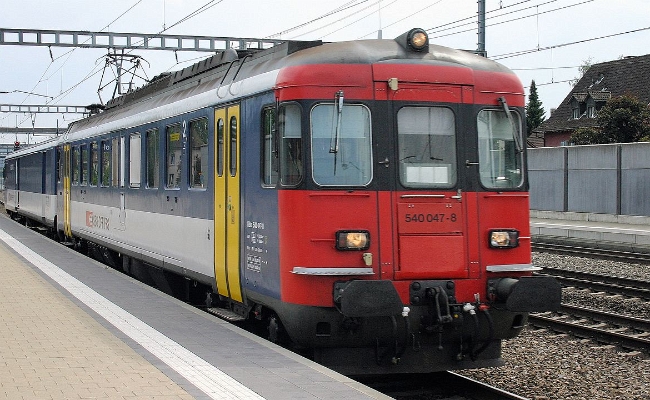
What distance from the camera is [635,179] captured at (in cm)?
2961

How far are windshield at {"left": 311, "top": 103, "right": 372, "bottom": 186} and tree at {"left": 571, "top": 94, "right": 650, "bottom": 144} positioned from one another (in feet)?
131

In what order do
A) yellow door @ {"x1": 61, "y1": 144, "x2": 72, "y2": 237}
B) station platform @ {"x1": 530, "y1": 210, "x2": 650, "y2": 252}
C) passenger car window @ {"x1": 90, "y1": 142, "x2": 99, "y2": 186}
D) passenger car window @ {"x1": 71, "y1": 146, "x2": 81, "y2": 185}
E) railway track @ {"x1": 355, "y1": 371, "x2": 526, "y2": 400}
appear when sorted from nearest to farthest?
1. railway track @ {"x1": 355, "y1": 371, "x2": 526, "y2": 400}
2. passenger car window @ {"x1": 90, "y1": 142, "x2": 99, "y2": 186}
3. passenger car window @ {"x1": 71, "y1": 146, "x2": 81, "y2": 185}
4. yellow door @ {"x1": 61, "y1": 144, "x2": 72, "y2": 237}
5. station platform @ {"x1": 530, "y1": 210, "x2": 650, "y2": 252}

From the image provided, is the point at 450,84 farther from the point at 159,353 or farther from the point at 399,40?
the point at 159,353

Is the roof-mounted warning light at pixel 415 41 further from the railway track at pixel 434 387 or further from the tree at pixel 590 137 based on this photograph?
the tree at pixel 590 137

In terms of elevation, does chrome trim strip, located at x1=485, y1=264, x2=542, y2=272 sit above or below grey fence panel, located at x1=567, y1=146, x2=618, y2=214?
below

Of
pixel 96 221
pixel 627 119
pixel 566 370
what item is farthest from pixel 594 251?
pixel 627 119

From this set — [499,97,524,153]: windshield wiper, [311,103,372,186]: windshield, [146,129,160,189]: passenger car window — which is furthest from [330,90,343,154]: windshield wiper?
[146,129,160,189]: passenger car window

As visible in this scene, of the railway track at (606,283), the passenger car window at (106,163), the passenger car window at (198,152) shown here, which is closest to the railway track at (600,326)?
the railway track at (606,283)

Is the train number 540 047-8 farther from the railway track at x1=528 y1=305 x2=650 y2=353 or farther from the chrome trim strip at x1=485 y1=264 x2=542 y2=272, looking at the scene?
the railway track at x1=528 y1=305 x2=650 y2=353

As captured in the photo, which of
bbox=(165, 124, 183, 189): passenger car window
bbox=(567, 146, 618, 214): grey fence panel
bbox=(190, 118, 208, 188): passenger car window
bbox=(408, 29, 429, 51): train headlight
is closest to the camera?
bbox=(408, 29, 429, 51): train headlight

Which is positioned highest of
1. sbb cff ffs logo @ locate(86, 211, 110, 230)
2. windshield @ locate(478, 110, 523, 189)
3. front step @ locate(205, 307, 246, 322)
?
windshield @ locate(478, 110, 523, 189)

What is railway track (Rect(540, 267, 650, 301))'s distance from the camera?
14.9m

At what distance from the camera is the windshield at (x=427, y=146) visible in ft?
28.1

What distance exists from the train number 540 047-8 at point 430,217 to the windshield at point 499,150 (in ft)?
1.91
